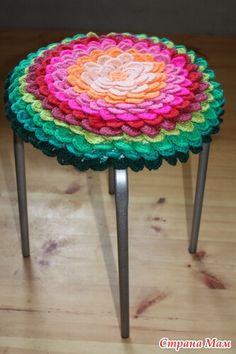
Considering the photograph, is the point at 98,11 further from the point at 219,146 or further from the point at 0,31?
the point at 219,146

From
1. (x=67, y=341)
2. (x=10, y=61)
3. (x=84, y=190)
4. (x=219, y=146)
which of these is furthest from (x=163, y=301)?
(x=10, y=61)

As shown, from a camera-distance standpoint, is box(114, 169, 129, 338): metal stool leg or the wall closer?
box(114, 169, 129, 338): metal stool leg

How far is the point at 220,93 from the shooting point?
3.20 ft

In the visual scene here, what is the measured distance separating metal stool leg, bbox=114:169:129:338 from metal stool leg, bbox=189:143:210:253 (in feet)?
0.63

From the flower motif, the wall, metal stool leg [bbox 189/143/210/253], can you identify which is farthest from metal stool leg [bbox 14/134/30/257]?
the wall

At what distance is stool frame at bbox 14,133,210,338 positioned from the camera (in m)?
0.87

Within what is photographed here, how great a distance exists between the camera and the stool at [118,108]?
2.81ft

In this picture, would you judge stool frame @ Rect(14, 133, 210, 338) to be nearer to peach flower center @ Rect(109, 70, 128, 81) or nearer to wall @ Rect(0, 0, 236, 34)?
peach flower center @ Rect(109, 70, 128, 81)

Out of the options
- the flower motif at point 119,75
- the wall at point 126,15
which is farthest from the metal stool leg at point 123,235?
the wall at point 126,15

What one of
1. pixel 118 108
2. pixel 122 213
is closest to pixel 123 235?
pixel 122 213

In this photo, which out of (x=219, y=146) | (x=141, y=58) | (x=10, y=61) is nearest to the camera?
(x=141, y=58)

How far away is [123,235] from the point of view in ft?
2.96

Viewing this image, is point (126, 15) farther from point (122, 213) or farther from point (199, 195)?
point (122, 213)

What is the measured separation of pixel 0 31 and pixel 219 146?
2.92ft
